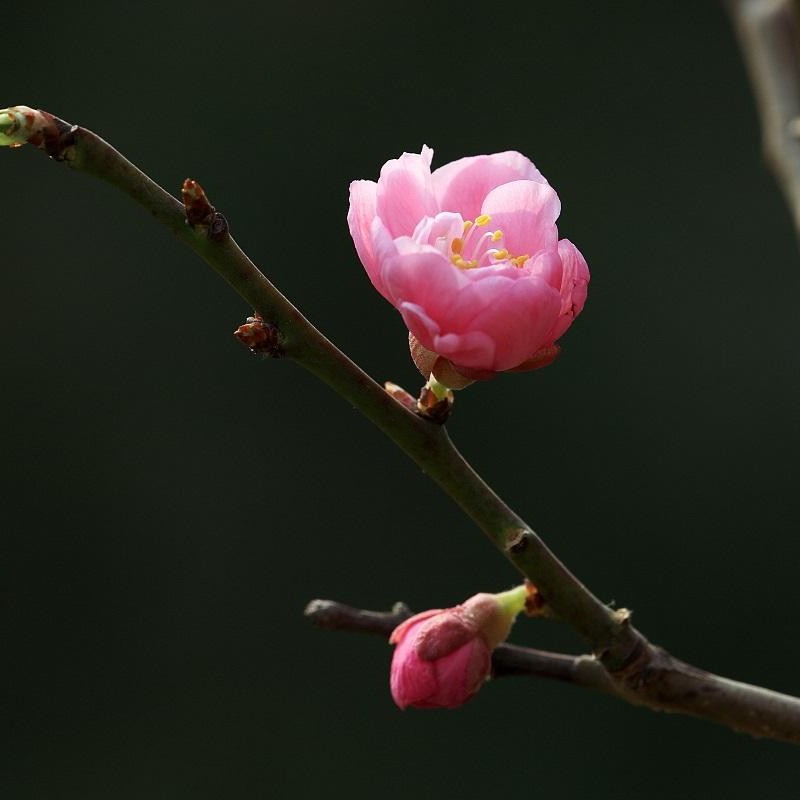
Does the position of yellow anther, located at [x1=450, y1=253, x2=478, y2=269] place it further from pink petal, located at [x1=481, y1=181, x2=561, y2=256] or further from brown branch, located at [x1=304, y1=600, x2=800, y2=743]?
brown branch, located at [x1=304, y1=600, x2=800, y2=743]

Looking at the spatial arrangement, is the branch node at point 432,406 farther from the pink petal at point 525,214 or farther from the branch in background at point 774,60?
the branch in background at point 774,60

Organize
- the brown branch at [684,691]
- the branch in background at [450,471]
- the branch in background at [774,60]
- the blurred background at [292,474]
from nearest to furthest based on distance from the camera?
the branch in background at [450,471] < the brown branch at [684,691] < the branch in background at [774,60] < the blurred background at [292,474]

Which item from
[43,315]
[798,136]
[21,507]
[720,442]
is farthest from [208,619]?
[798,136]

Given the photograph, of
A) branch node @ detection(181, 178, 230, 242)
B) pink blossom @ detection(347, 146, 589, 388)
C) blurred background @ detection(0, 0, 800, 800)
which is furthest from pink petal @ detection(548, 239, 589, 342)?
blurred background @ detection(0, 0, 800, 800)

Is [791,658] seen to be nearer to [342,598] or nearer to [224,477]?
[342,598]

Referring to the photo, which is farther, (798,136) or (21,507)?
(21,507)

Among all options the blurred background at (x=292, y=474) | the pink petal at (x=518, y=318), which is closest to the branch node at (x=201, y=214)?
the pink petal at (x=518, y=318)

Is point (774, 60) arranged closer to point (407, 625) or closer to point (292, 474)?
point (407, 625)
